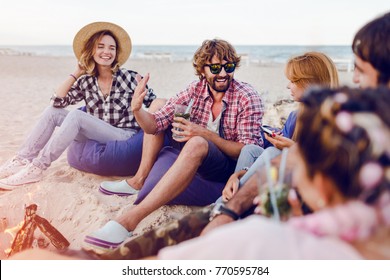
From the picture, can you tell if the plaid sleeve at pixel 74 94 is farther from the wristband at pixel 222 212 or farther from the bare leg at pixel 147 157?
the wristband at pixel 222 212

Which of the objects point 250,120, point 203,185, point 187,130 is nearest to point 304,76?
point 250,120

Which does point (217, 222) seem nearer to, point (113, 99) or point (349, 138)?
point (349, 138)

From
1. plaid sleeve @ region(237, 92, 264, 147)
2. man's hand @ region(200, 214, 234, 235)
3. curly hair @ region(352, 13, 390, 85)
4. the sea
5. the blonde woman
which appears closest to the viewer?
curly hair @ region(352, 13, 390, 85)

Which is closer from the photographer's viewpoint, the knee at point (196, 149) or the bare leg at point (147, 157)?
the knee at point (196, 149)

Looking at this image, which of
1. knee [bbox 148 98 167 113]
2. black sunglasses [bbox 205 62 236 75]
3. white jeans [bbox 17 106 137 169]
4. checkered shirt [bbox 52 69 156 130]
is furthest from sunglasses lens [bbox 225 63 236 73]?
white jeans [bbox 17 106 137 169]

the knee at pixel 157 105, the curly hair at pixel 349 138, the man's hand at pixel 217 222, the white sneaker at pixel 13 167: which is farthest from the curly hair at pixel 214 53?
the curly hair at pixel 349 138

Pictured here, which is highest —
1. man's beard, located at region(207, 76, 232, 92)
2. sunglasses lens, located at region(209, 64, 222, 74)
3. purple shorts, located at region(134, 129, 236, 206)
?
sunglasses lens, located at region(209, 64, 222, 74)

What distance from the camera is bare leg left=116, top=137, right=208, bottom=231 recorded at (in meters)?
2.72

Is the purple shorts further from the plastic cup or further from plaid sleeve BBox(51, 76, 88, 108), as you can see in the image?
plaid sleeve BBox(51, 76, 88, 108)

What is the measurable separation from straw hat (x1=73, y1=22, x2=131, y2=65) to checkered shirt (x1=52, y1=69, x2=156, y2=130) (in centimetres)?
20

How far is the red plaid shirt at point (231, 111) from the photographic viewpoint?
3195 mm

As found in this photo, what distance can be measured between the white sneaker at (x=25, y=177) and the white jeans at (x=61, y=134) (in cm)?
4

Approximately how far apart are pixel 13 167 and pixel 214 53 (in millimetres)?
1777

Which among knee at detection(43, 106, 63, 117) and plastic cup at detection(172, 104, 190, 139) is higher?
plastic cup at detection(172, 104, 190, 139)
